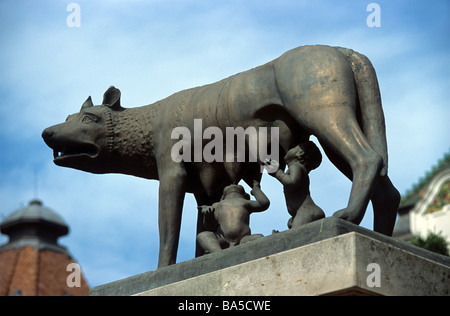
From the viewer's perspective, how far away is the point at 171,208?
8.69 meters

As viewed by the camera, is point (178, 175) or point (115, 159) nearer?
point (178, 175)

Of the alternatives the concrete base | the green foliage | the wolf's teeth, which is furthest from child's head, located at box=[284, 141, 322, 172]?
the green foliage

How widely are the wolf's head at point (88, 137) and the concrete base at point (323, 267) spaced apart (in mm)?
2163

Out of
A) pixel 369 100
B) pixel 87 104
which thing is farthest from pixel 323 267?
pixel 87 104

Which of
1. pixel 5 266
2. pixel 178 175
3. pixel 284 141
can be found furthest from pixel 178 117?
pixel 5 266

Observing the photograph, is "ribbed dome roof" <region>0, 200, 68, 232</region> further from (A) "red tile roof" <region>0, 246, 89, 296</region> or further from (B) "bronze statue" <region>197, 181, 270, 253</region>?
(B) "bronze statue" <region>197, 181, 270, 253</region>

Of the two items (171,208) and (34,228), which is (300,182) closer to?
(171,208)

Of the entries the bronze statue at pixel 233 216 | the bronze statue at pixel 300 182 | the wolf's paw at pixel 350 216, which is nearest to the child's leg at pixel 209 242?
the bronze statue at pixel 233 216

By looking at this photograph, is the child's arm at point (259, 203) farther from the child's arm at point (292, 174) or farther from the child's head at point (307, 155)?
Result: the child's head at point (307, 155)

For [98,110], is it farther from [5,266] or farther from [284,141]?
[5,266]

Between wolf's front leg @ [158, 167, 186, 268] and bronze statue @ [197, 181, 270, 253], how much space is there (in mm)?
335
